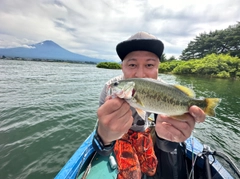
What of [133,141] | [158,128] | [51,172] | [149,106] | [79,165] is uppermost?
[149,106]

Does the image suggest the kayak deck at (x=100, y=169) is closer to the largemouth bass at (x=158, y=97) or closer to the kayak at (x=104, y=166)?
the kayak at (x=104, y=166)

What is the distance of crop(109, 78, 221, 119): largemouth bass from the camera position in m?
1.62

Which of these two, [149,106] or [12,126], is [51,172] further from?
[149,106]

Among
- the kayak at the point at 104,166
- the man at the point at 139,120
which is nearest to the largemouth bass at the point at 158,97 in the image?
the man at the point at 139,120

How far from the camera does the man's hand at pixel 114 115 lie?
1.46 metres

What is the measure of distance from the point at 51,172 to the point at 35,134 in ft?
7.55

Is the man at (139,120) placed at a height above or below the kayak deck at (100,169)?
above

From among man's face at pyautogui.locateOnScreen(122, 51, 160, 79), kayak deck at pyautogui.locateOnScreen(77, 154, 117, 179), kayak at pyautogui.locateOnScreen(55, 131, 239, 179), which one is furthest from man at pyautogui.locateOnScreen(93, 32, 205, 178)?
kayak deck at pyautogui.locateOnScreen(77, 154, 117, 179)

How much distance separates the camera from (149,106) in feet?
5.46

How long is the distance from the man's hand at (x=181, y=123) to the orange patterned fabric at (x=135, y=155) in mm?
833

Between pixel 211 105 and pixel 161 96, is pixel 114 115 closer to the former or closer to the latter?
pixel 161 96

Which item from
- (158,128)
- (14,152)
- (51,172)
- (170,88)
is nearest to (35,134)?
(14,152)

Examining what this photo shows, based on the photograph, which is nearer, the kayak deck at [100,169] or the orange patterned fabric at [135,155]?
the orange patterned fabric at [135,155]

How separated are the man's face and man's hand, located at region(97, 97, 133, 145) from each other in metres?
0.97
